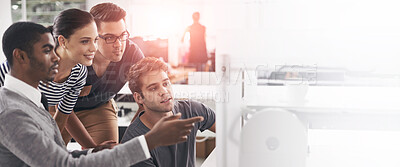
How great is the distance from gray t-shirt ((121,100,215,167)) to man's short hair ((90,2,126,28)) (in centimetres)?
41

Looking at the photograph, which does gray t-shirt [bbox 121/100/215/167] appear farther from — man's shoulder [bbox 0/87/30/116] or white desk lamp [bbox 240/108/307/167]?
man's shoulder [bbox 0/87/30/116]

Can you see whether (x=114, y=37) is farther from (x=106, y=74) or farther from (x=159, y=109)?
(x=159, y=109)

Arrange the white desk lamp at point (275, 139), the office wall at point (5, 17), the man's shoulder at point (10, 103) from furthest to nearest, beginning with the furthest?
the office wall at point (5, 17) < the white desk lamp at point (275, 139) < the man's shoulder at point (10, 103)

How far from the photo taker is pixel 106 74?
4.84 ft

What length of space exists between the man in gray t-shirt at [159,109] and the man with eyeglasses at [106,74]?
0.07 meters

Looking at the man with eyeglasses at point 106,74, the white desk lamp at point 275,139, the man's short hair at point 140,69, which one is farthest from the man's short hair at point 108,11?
the white desk lamp at point 275,139

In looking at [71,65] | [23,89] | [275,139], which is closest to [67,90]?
[71,65]

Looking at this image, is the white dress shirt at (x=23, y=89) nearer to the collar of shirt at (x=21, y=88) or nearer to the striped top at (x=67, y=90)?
the collar of shirt at (x=21, y=88)

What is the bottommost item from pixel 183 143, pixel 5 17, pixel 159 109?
pixel 183 143

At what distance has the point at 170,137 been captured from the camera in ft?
4.17

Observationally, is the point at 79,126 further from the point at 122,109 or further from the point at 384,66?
the point at 384,66

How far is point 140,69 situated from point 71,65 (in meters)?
0.28

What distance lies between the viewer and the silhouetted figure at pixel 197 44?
143 cm

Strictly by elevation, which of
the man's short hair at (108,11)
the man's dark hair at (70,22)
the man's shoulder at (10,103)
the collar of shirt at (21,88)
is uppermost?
the man's short hair at (108,11)
